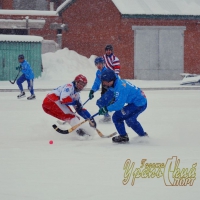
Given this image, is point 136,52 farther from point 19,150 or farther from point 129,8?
point 19,150

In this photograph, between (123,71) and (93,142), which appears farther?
(123,71)

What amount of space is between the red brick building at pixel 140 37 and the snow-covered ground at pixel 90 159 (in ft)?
58.5

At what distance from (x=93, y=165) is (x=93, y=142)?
2.34m

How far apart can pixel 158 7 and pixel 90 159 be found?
2634 centimetres

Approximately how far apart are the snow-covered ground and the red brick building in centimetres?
1784

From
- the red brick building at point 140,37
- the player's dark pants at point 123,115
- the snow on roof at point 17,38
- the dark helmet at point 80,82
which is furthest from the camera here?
the red brick building at point 140,37

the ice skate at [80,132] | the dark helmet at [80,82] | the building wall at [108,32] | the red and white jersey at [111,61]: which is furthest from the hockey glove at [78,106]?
the building wall at [108,32]

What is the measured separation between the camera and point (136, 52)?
107 ft

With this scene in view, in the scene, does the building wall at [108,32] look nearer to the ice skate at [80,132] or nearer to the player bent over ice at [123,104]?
the ice skate at [80,132]

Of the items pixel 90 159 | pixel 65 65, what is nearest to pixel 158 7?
pixel 65 65

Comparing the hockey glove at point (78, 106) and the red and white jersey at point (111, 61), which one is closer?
the hockey glove at point (78, 106)

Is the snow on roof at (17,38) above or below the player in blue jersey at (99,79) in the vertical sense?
above

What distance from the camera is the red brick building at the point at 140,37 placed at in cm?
3262

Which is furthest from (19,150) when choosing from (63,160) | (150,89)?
(150,89)
